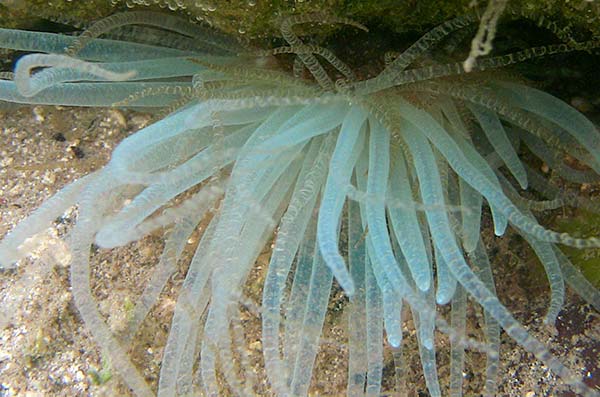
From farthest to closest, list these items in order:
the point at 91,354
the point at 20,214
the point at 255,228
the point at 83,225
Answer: the point at 20,214 < the point at 91,354 < the point at 255,228 < the point at 83,225

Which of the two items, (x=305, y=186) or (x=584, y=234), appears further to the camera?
(x=584, y=234)

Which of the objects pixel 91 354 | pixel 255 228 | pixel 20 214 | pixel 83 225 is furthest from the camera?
pixel 20 214

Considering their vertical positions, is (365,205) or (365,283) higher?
Result: (365,205)

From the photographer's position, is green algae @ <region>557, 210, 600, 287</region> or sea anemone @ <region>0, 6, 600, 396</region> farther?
green algae @ <region>557, 210, 600, 287</region>

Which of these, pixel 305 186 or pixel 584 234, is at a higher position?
pixel 305 186

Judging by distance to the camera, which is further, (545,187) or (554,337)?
(545,187)

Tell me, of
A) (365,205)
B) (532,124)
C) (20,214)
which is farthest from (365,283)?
(20,214)

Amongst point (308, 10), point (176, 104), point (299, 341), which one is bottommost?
point (299, 341)

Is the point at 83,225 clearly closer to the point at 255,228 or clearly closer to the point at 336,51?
the point at 255,228

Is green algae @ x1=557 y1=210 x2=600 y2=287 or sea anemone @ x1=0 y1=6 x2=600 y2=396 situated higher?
sea anemone @ x1=0 y1=6 x2=600 y2=396
